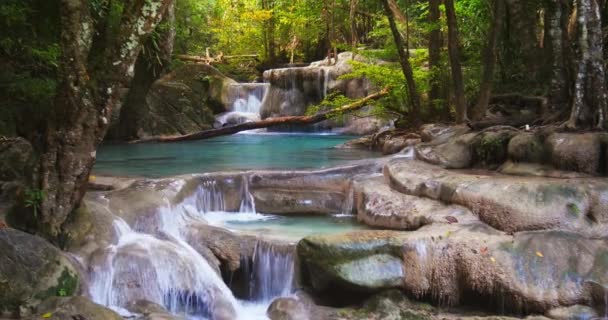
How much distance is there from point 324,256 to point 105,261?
2.36m

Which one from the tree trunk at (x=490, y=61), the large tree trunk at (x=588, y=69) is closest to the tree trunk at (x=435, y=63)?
the tree trunk at (x=490, y=61)

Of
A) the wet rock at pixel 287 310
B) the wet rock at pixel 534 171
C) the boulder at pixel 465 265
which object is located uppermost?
the wet rock at pixel 534 171

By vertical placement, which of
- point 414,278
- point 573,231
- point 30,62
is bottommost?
point 414,278

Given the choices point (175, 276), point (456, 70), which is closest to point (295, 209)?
point (175, 276)

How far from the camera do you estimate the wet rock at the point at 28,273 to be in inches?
186

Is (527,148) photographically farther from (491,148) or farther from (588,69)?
(588,69)

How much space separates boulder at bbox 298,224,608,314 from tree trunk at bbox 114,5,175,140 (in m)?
10.8

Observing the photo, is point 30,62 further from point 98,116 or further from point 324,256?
point 324,256

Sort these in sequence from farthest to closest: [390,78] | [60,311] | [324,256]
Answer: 1. [390,78]
2. [324,256]
3. [60,311]

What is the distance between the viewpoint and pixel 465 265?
233 inches

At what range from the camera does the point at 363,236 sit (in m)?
6.23

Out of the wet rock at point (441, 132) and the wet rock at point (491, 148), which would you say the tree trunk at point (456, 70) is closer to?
the wet rock at point (441, 132)

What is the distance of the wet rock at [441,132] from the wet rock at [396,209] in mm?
1901

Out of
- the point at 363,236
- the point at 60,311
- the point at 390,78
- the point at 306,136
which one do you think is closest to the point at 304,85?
the point at 306,136
